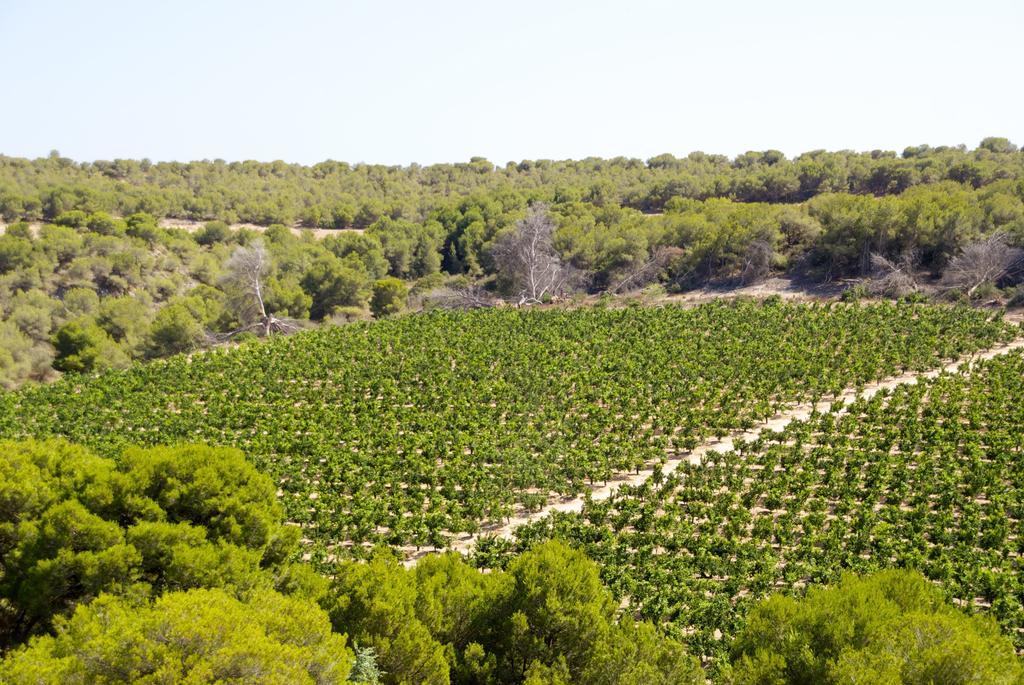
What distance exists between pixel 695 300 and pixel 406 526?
31.6 meters

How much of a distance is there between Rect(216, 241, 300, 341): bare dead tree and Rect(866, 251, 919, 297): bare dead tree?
36.3m

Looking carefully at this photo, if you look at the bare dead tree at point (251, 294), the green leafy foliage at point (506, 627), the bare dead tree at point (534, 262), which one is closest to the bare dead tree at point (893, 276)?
the bare dead tree at point (534, 262)

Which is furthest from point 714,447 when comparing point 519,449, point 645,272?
point 645,272

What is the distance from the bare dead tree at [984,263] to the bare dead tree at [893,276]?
2334mm

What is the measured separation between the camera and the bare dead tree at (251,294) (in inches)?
1767

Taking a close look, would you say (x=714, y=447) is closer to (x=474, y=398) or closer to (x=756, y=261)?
(x=474, y=398)

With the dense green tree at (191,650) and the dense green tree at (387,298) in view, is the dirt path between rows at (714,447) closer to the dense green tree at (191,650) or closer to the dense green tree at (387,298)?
the dense green tree at (191,650)

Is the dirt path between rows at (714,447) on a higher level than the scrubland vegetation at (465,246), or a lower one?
lower

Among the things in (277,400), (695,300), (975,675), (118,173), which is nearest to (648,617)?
(975,675)

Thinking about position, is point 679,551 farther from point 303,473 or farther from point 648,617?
point 303,473

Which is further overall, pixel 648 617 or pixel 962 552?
pixel 962 552

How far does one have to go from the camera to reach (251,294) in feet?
154

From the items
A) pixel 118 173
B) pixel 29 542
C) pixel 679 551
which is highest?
pixel 118 173

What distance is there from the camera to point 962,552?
16.6 meters
